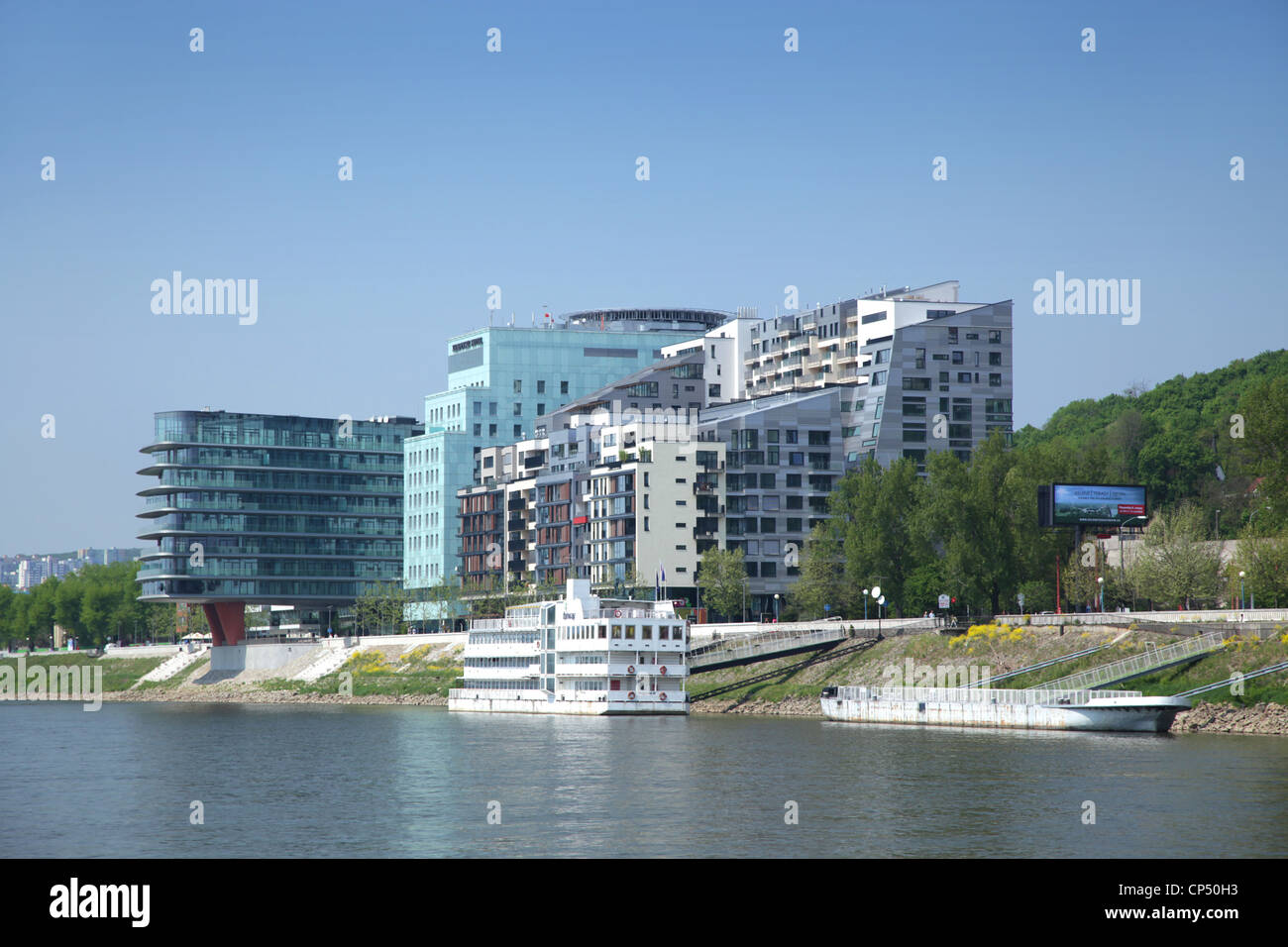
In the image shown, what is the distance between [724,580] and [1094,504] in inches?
2228

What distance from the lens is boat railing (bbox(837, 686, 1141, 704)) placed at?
10400 centimetres

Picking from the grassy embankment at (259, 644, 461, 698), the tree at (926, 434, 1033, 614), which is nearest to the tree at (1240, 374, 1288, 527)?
the tree at (926, 434, 1033, 614)

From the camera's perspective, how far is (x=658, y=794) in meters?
68.9

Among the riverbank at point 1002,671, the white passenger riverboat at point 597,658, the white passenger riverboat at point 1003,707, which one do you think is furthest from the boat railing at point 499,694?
the white passenger riverboat at point 1003,707

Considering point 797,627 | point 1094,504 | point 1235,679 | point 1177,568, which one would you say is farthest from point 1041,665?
point 797,627

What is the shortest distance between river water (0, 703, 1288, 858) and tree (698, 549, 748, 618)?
7114cm

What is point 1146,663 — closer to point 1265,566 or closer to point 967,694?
point 967,694

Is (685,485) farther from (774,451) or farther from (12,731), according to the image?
(12,731)

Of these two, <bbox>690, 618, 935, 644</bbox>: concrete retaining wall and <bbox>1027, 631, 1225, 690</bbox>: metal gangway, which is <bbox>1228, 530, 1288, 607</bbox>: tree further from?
<bbox>690, 618, 935, 644</bbox>: concrete retaining wall

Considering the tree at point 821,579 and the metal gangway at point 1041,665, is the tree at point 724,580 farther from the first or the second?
the metal gangway at point 1041,665

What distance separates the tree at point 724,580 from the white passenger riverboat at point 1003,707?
185 feet

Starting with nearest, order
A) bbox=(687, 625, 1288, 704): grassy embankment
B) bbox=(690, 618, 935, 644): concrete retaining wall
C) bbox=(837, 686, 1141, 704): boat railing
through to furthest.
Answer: bbox=(687, 625, 1288, 704): grassy embankment, bbox=(837, 686, 1141, 704): boat railing, bbox=(690, 618, 935, 644): concrete retaining wall

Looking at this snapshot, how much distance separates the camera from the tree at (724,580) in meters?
184

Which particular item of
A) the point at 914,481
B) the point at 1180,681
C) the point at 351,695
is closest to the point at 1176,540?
the point at 914,481
